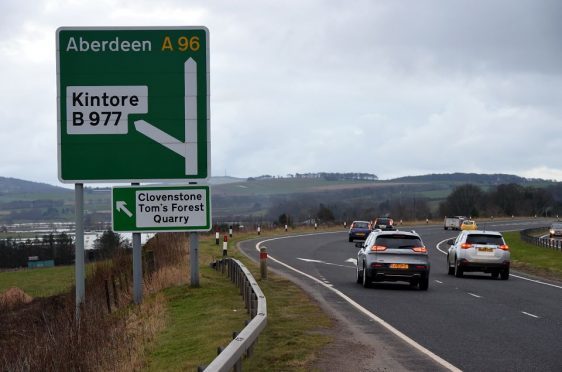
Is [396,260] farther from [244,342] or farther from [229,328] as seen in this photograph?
[244,342]

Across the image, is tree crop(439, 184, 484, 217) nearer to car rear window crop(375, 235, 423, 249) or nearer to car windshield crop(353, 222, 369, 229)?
car windshield crop(353, 222, 369, 229)

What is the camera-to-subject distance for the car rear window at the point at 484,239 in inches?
1216

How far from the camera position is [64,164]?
17328 millimetres

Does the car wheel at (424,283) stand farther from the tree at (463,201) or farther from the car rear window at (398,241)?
the tree at (463,201)

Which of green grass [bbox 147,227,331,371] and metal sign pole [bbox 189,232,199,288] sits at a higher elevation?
metal sign pole [bbox 189,232,199,288]

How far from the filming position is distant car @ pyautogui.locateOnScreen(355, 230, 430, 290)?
24.5 m

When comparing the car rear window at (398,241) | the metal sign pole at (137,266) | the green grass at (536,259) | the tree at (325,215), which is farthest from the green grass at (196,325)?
the tree at (325,215)

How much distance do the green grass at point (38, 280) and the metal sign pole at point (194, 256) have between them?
24.9 meters

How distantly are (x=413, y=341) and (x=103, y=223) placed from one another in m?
30.1

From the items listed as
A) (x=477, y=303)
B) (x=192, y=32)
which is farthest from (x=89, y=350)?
(x=477, y=303)

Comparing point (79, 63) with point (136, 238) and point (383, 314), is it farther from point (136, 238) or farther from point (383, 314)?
point (383, 314)

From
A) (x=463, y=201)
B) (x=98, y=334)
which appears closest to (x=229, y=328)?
(x=98, y=334)

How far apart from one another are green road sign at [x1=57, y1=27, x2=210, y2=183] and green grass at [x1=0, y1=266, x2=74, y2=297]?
→ 28969mm

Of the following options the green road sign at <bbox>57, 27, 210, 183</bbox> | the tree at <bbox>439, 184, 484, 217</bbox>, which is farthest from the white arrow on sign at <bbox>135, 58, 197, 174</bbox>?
the tree at <bbox>439, 184, 484, 217</bbox>
